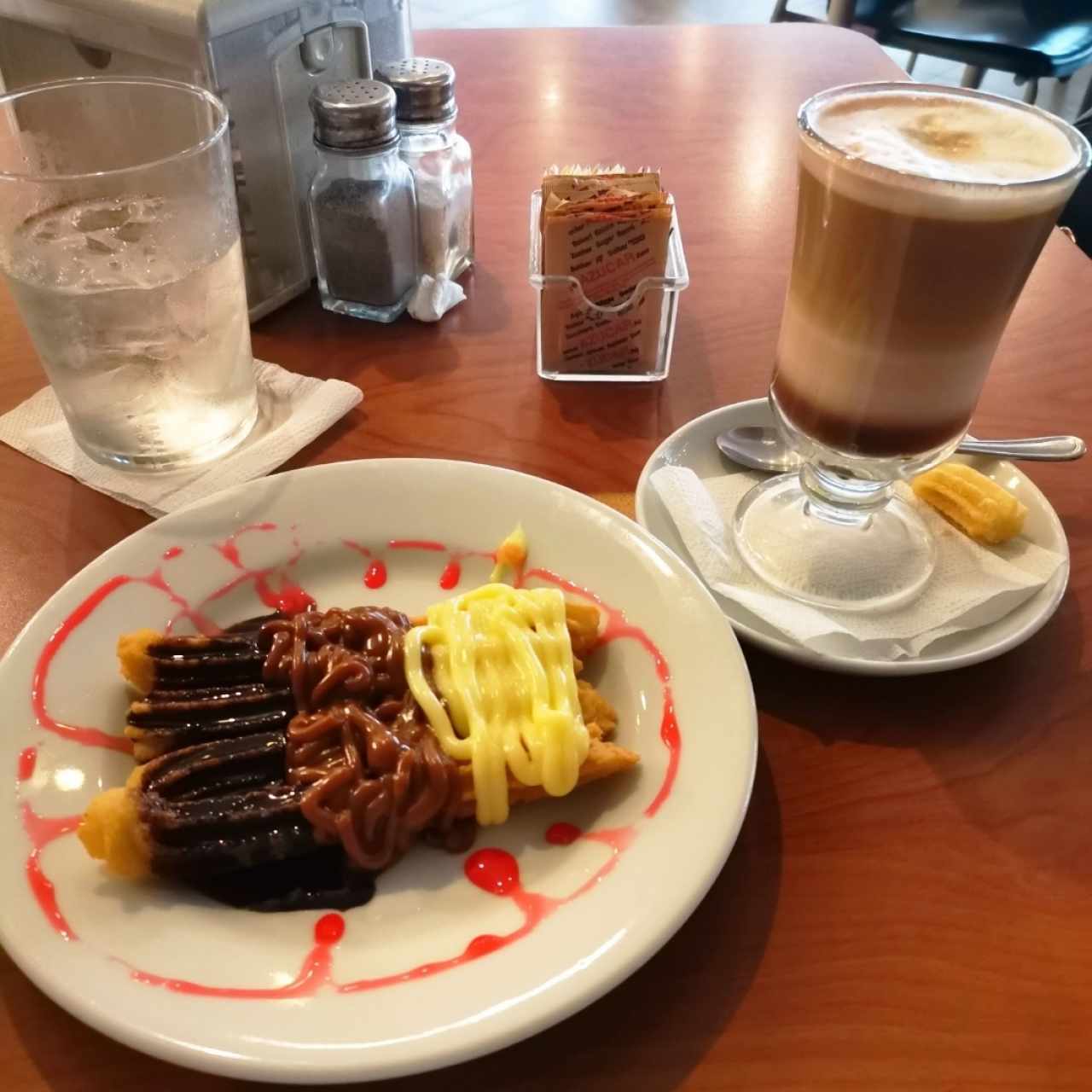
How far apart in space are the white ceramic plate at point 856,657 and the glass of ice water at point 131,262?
0.43 metres

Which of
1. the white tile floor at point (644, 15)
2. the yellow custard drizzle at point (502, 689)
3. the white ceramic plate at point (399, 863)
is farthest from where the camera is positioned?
the white tile floor at point (644, 15)

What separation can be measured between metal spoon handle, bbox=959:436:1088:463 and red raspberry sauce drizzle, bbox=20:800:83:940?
80cm

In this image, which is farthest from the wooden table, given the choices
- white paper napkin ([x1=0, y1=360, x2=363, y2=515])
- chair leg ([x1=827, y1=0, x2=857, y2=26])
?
chair leg ([x1=827, y1=0, x2=857, y2=26])

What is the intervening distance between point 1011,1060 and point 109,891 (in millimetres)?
516

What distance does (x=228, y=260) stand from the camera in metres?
0.90

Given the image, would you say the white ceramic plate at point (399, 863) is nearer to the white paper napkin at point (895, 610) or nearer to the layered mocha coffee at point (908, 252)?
the white paper napkin at point (895, 610)

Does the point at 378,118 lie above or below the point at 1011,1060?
above

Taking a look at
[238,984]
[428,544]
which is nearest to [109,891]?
[238,984]

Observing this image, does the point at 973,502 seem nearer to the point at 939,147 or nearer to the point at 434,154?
the point at 939,147

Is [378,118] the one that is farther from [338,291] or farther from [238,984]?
[238,984]

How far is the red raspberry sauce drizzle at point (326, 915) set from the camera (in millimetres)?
529

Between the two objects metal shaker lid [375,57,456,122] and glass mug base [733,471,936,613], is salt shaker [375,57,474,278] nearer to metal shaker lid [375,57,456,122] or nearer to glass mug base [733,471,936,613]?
metal shaker lid [375,57,456,122]

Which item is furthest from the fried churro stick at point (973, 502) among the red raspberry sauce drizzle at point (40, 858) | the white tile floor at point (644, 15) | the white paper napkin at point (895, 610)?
the white tile floor at point (644, 15)

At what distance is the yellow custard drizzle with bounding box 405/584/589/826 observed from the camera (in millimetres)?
612
